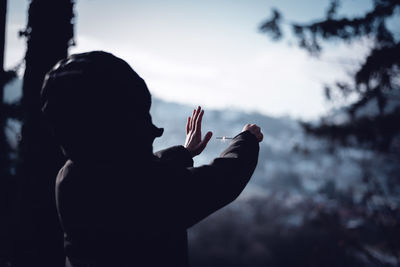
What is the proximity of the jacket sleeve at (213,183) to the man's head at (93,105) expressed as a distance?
0.28 metres

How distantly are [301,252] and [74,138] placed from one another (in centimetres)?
2828

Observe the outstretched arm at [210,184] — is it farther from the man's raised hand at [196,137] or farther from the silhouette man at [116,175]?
the man's raised hand at [196,137]

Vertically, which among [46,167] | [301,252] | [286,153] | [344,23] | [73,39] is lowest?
[286,153]

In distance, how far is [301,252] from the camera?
24375 millimetres

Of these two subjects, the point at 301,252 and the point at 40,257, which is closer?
the point at 40,257

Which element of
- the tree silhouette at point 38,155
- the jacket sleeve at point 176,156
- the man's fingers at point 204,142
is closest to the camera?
the jacket sleeve at point 176,156

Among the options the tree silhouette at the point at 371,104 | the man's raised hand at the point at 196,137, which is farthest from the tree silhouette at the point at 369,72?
the man's raised hand at the point at 196,137

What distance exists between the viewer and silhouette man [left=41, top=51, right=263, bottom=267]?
3.23 ft

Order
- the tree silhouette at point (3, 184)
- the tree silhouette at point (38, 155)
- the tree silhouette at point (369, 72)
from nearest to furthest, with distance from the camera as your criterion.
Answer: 1. the tree silhouette at point (38, 155)
2. the tree silhouette at point (3, 184)
3. the tree silhouette at point (369, 72)

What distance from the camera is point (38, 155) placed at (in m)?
1.88

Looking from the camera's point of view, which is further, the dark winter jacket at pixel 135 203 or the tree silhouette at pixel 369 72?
the tree silhouette at pixel 369 72

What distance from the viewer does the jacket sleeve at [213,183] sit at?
3.40 ft

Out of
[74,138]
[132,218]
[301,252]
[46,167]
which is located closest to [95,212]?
[132,218]

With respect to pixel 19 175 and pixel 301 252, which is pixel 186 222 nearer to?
pixel 19 175
